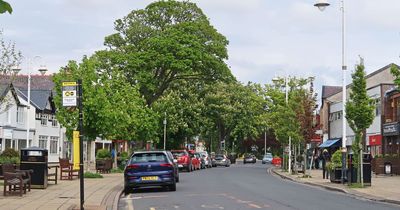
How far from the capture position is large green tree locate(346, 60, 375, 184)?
1056 inches

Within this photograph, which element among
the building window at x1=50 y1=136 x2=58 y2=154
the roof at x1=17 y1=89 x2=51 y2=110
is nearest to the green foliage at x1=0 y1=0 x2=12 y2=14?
the roof at x1=17 y1=89 x2=51 y2=110

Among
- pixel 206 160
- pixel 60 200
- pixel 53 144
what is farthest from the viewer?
pixel 53 144

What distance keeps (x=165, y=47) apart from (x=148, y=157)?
66.3 ft

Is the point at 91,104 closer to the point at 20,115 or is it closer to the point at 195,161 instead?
the point at 195,161

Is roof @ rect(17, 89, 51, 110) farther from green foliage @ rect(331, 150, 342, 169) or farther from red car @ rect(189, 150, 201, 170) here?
green foliage @ rect(331, 150, 342, 169)

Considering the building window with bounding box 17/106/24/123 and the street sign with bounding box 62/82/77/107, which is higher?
the building window with bounding box 17/106/24/123

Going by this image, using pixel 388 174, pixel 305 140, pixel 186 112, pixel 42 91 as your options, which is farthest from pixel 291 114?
pixel 42 91

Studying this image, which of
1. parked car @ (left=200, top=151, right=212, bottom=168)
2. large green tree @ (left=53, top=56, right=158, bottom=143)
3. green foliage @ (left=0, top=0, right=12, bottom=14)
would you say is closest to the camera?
green foliage @ (left=0, top=0, right=12, bottom=14)

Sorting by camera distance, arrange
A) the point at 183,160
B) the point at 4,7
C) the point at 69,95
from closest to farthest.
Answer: the point at 4,7, the point at 69,95, the point at 183,160

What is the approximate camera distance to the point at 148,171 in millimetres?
23141

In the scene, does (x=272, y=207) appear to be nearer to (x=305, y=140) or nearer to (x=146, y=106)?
(x=305, y=140)

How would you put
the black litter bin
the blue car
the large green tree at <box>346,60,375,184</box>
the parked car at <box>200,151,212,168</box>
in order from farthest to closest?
the parked car at <box>200,151,212,168</box>, the large green tree at <box>346,60,375,184</box>, the blue car, the black litter bin

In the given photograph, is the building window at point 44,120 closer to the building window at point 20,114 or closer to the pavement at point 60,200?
the building window at point 20,114

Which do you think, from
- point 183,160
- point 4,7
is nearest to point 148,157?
point 4,7
